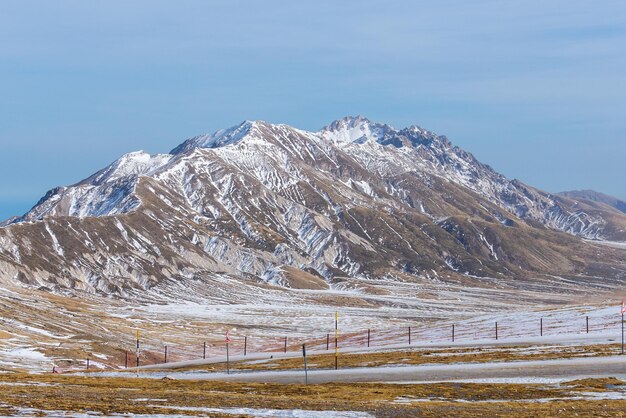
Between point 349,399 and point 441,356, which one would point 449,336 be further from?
point 349,399

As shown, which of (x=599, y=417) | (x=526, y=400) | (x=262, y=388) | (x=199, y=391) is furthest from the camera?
(x=262, y=388)

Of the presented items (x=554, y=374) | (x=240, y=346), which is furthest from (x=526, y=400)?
(x=240, y=346)

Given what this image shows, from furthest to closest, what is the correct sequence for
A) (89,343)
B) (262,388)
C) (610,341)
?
(89,343), (610,341), (262,388)

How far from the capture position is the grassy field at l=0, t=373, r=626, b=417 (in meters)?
41.7

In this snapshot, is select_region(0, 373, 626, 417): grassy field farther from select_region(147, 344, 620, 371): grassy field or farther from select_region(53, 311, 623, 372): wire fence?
select_region(53, 311, 623, 372): wire fence

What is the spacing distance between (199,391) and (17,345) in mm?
86412

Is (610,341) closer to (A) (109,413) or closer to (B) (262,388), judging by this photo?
(B) (262,388)

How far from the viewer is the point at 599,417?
40.8 m

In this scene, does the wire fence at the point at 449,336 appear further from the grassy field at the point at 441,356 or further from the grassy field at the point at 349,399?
the grassy field at the point at 349,399

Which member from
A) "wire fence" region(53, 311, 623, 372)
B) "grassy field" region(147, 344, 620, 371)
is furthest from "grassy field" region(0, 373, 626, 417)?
"wire fence" region(53, 311, 623, 372)

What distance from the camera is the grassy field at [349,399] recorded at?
41.7m

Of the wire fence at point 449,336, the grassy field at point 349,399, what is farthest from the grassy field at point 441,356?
the grassy field at point 349,399

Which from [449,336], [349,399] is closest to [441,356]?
[349,399]

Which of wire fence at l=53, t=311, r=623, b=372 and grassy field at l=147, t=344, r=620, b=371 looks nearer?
grassy field at l=147, t=344, r=620, b=371
